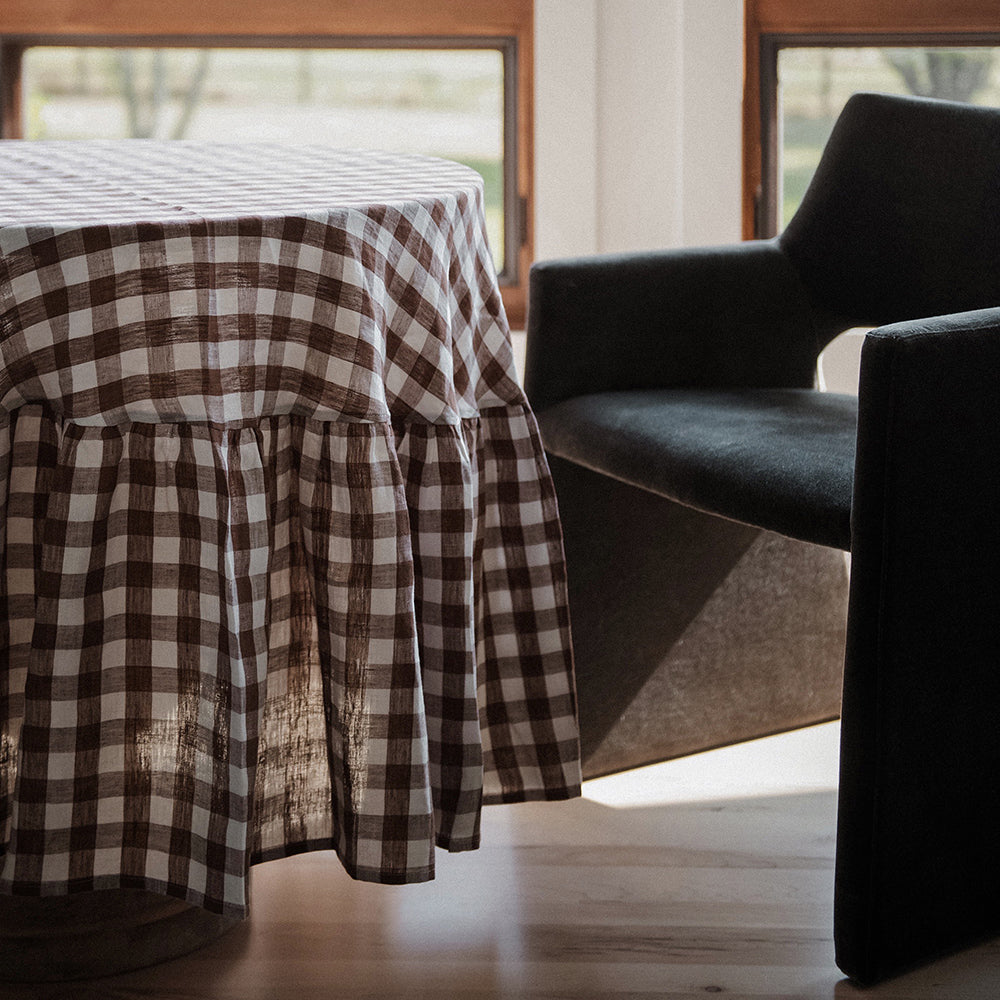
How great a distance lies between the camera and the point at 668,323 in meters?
1.58

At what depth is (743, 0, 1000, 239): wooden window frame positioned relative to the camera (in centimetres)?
259

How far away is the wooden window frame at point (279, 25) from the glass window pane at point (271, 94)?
0.05 m

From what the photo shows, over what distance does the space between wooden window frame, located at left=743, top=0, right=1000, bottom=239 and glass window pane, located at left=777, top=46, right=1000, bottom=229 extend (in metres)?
0.04

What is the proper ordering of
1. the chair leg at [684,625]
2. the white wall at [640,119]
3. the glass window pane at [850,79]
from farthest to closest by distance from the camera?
the glass window pane at [850,79]
the white wall at [640,119]
the chair leg at [684,625]

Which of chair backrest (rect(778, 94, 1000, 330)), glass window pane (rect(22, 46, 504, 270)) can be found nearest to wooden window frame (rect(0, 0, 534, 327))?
glass window pane (rect(22, 46, 504, 270))

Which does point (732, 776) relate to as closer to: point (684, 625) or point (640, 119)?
point (684, 625)

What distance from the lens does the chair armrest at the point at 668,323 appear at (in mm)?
1546

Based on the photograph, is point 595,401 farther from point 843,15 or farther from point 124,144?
point 843,15

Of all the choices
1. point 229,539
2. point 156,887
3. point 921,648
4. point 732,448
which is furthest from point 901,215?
point 156,887

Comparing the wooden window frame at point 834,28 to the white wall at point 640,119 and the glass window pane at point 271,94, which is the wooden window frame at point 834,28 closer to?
the white wall at point 640,119

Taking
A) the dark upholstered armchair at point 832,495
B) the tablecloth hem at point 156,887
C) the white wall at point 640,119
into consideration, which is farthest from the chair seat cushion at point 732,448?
the white wall at point 640,119

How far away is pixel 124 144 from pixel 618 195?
1336 mm

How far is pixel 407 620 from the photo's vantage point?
0.97 metres

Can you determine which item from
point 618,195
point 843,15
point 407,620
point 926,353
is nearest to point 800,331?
point 926,353
